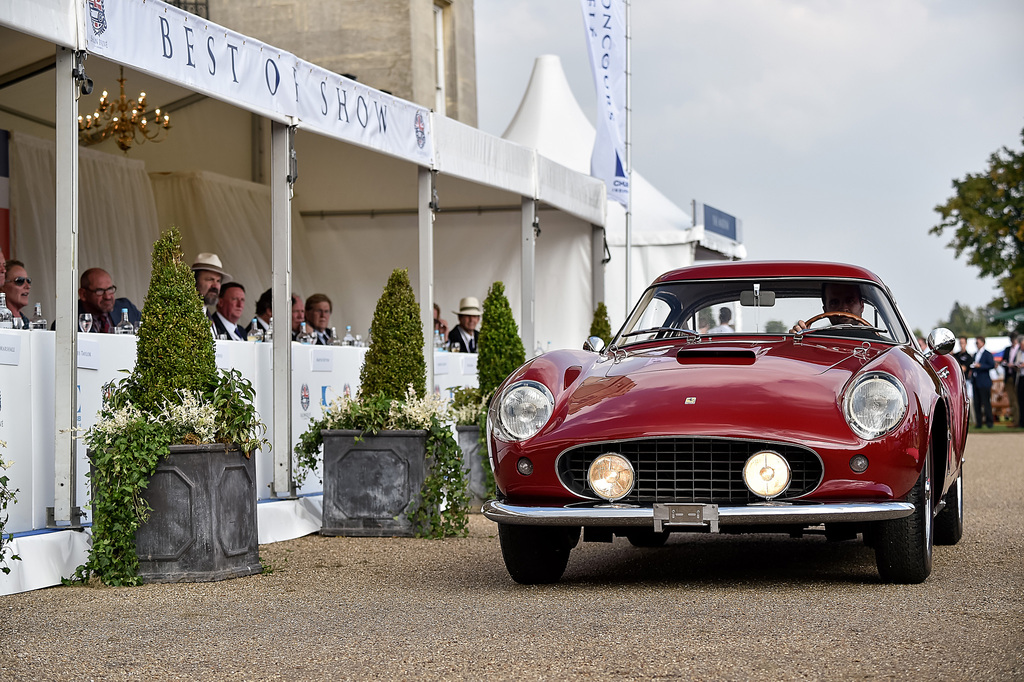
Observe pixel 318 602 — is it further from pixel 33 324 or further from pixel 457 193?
pixel 457 193

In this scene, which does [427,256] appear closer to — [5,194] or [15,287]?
[15,287]

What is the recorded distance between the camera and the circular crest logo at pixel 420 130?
36.1ft

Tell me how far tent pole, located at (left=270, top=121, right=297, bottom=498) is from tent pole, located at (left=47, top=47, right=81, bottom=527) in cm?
230

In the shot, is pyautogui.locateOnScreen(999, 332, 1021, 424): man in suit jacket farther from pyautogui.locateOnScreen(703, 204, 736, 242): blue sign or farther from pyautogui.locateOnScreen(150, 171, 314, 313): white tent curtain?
pyautogui.locateOnScreen(150, 171, 314, 313): white tent curtain

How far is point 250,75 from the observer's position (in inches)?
336

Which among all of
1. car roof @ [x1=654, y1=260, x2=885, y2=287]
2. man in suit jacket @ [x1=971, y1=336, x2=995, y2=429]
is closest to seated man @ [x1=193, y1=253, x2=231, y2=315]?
car roof @ [x1=654, y1=260, x2=885, y2=287]

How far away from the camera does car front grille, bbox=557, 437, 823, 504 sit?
5.34 meters

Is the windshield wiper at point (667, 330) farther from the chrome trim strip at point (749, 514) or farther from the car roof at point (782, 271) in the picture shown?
the chrome trim strip at point (749, 514)

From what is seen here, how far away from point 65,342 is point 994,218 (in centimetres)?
3019

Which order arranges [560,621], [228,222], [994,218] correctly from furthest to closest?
[994,218]
[228,222]
[560,621]

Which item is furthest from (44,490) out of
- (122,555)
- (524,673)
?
(524,673)

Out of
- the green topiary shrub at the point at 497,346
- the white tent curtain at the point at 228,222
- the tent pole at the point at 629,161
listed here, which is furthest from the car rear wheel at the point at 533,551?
the tent pole at the point at 629,161

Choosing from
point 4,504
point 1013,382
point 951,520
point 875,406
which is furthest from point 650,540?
point 1013,382

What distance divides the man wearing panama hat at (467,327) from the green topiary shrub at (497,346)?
2.75 meters
